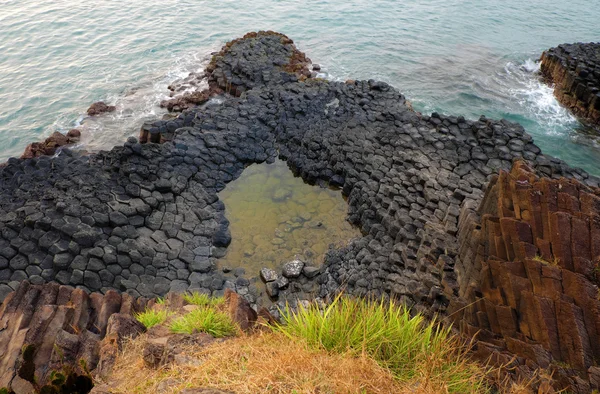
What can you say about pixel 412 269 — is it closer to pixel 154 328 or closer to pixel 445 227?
pixel 445 227

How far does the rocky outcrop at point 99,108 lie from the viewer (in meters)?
19.9

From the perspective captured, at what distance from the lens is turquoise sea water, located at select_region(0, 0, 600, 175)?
2011 centimetres

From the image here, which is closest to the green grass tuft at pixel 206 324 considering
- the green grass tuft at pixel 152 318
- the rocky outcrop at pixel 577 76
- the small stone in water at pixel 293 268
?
the green grass tuft at pixel 152 318

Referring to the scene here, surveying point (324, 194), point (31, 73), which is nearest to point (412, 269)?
point (324, 194)

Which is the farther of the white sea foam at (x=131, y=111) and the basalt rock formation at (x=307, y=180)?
the white sea foam at (x=131, y=111)

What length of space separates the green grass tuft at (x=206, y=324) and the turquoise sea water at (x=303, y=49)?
44.9 ft

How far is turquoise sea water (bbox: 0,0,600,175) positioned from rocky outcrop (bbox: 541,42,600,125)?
76 centimetres

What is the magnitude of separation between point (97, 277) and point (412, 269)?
339 inches

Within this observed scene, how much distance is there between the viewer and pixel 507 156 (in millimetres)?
13672

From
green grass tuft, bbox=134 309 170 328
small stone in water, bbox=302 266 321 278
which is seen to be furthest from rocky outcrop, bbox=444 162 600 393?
green grass tuft, bbox=134 309 170 328

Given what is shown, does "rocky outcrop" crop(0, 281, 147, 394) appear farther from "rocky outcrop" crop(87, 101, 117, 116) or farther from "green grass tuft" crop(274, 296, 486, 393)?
"rocky outcrop" crop(87, 101, 117, 116)

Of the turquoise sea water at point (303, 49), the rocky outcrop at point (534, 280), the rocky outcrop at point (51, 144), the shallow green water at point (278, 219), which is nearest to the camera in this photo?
the rocky outcrop at point (534, 280)

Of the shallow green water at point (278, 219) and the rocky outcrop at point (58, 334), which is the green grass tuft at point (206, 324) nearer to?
the rocky outcrop at point (58, 334)

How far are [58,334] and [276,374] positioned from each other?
4.54 metres
